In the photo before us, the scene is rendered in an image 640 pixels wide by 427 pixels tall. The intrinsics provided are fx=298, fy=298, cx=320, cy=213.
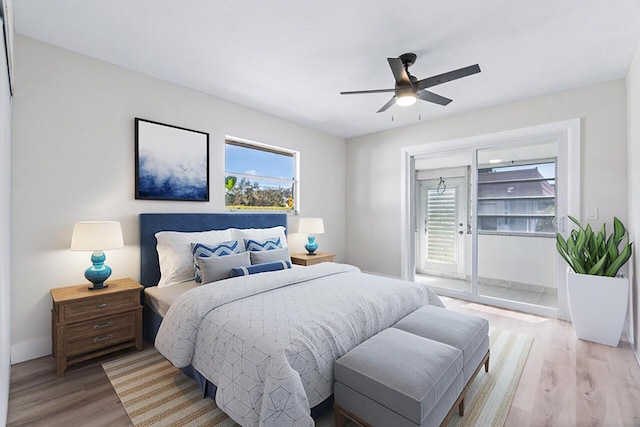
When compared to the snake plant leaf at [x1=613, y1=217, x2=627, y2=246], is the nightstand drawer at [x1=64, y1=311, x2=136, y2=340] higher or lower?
lower

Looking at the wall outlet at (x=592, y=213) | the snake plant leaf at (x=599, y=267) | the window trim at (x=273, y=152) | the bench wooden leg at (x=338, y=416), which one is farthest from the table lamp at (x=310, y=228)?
the wall outlet at (x=592, y=213)

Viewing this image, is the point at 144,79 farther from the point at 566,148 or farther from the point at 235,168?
the point at 566,148

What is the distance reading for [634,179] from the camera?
2.62 metres

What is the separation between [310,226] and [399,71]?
7.94 ft

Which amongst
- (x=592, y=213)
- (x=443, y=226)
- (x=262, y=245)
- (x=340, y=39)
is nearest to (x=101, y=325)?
(x=262, y=245)

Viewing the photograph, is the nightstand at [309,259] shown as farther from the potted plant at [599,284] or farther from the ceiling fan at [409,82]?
the potted plant at [599,284]

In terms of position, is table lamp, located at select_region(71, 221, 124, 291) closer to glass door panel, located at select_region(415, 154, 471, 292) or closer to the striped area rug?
the striped area rug

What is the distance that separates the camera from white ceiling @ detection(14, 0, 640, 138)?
2.02m

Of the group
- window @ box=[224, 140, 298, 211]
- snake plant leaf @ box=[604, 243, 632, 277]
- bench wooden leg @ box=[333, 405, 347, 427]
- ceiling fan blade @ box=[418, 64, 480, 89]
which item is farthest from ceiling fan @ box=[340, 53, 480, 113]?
bench wooden leg @ box=[333, 405, 347, 427]

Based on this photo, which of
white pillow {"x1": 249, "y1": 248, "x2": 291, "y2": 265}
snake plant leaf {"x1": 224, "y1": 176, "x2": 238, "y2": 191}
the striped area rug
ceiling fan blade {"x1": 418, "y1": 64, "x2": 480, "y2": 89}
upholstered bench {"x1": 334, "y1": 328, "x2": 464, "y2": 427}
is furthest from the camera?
snake plant leaf {"x1": 224, "y1": 176, "x2": 238, "y2": 191}

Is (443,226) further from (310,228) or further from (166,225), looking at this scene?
(166,225)

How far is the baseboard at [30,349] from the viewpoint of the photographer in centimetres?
232

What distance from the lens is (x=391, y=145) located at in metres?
4.77

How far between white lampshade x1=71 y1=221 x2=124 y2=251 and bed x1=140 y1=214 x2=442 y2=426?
563 millimetres
